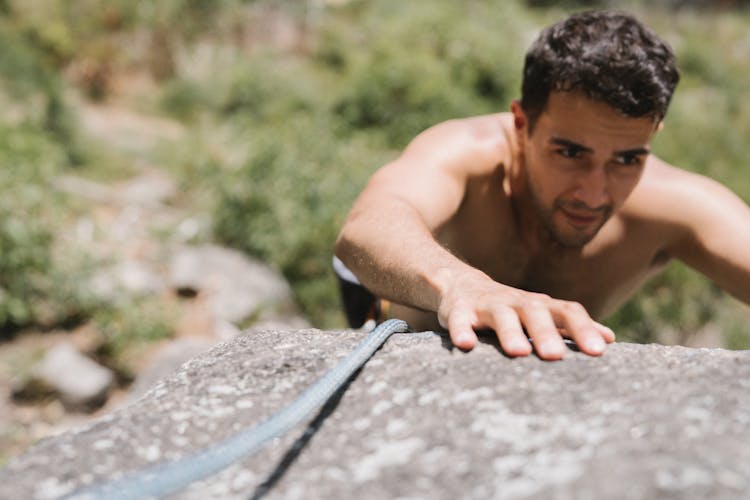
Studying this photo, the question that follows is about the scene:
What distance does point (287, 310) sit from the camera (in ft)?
14.5

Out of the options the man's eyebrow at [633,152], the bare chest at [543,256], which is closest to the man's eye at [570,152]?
the man's eyebrow at [633,152]

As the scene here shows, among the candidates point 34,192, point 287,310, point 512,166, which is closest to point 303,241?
point 287,310

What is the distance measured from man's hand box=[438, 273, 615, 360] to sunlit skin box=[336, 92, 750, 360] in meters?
0.39

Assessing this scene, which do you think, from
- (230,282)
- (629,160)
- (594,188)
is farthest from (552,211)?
(230,282)

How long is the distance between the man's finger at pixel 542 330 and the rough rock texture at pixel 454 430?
19 millimetres

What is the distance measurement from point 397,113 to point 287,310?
3.35 meters

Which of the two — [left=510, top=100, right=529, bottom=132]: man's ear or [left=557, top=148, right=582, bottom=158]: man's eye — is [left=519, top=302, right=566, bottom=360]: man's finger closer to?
[left=557, top=148, right=582, bottom=158]: man's eye

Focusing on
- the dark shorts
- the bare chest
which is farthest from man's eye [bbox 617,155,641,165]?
the dark shorts

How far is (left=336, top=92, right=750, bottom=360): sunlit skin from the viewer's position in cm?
188

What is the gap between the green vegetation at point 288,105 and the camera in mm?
4457

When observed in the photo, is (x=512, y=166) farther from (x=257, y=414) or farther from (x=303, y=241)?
(x=303, y=241)

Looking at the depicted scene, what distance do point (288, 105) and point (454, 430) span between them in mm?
7301

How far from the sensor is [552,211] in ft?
7.75

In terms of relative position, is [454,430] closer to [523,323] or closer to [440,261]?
[523,323]
